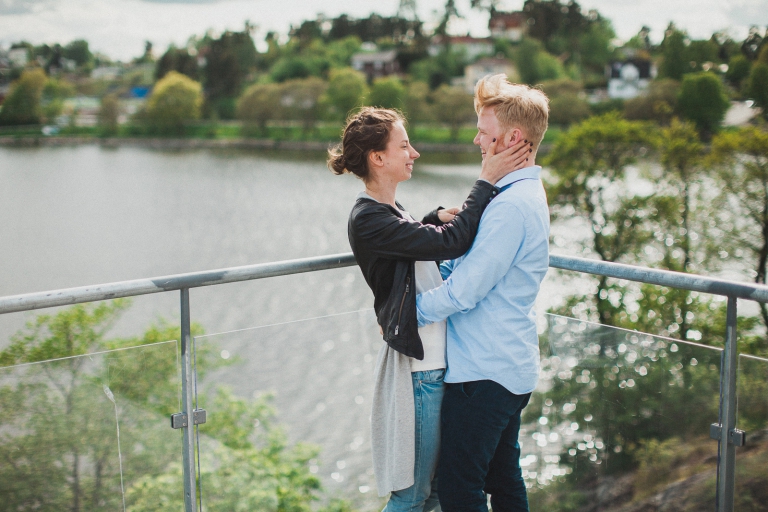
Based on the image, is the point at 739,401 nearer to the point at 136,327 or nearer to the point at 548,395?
the point at 548,395

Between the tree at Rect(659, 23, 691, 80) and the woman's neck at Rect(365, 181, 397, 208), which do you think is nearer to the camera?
the woman's neck at Rect(365, 181, 397, 208)

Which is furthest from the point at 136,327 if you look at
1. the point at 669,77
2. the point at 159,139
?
the point at 159,139

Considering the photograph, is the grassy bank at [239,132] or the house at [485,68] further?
the house at [485,68]

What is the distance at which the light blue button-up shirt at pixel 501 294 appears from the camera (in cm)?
192

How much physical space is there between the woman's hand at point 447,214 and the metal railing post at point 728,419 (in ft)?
2.71

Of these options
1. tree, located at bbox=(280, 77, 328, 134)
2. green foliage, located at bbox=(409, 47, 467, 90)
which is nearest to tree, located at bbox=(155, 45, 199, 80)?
tree, located at bbox=(280, 77, 328, 134)

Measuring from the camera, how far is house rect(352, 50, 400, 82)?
83.2 m

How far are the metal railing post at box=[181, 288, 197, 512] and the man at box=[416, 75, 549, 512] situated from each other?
725 millimetres

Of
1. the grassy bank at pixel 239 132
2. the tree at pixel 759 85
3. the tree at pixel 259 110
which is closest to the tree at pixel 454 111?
the grassy bank at pixel 239 132

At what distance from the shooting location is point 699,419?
2.32 m

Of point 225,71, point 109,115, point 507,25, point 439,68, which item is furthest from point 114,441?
point 507,25

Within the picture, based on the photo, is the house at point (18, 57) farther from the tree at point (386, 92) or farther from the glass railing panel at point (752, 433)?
the glass railing panel at point (752, 433)

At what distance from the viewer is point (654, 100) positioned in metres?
37.5

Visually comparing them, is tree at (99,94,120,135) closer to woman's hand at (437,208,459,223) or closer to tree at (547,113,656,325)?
tree at (547,113,656,325)
